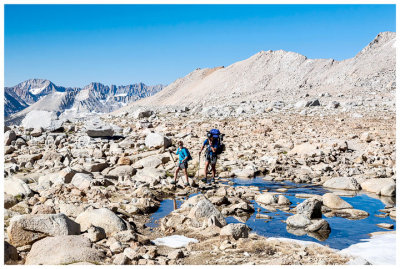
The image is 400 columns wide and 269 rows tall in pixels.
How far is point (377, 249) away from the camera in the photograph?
7.64 meters

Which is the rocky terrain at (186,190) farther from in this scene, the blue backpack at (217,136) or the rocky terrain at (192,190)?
the blue backpack at (217,136)

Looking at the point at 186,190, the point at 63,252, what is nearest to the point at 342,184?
the point at 186,190

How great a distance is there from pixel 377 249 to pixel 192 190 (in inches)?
295

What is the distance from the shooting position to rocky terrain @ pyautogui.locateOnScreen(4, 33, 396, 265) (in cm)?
731

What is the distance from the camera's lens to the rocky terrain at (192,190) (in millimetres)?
7312

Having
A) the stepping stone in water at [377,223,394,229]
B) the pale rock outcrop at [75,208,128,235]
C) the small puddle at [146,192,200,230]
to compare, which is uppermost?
the pale rock outcrop at [75,208,128,235]

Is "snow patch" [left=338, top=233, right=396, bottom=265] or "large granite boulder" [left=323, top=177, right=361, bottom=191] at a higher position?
"large granite boulder" [left=323, top=177, right=361, bottom=191]

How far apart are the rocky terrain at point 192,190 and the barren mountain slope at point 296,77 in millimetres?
22258

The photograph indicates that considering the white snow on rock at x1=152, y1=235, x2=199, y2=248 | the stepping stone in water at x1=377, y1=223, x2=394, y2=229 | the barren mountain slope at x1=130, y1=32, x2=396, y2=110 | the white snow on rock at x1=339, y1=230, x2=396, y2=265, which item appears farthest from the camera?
the barren mountain slope at x1=130, y1=32, x2=396, y2=110

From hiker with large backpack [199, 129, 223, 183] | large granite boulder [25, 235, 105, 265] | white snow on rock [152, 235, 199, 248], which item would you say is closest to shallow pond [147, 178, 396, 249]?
white snow on rock [152, 235, 199, 248]

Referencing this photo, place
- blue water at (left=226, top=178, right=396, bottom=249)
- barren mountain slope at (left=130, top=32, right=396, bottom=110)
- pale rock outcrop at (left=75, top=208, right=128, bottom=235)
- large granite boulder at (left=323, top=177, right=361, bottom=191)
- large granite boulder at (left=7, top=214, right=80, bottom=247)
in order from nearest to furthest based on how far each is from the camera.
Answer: large granite boulder at (left=7, top=214, right=80, bottom=247)
pale rock outcrop at (left=75, top=208, right=128, bottom=235)
blue water at (left=226, top=178, right=396, bottom=249)
large granite boulder at (left=323, top=177, right=361, bottom=191)
barren mountain slope at (left=130, top=32, right=396, bottom=110)

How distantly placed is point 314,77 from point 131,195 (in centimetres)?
6446

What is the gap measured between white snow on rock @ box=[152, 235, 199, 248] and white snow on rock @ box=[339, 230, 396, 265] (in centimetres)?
334

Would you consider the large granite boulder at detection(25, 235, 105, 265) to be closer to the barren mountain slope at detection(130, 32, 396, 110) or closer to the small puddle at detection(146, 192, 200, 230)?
the small puddle at detection(146, 192, 200, 230)
